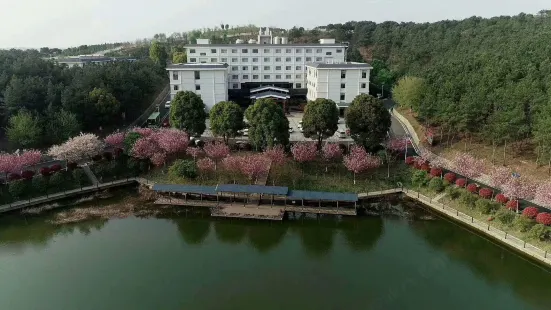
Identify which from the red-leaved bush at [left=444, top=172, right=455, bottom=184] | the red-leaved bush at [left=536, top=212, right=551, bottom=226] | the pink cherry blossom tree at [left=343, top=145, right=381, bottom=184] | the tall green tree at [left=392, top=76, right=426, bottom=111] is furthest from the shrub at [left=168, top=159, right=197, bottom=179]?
the tall green tree at [left=392, top=76, right=426, bottom=111]

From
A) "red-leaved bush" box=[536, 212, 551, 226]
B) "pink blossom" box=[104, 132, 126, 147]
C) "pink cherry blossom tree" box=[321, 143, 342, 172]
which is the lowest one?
"red-leaved bush" box=[536, 212, 551, 226]

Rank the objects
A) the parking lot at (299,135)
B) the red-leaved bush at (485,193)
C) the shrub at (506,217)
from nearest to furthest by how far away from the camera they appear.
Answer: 1. the shrub at (506,217)
2. the red-leaved bush at (485,193)
3. the parking lot at (299,135)

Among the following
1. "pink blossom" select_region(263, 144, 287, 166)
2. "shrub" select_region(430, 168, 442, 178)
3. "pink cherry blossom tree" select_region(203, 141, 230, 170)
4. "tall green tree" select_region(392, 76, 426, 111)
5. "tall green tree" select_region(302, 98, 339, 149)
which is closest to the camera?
"shrub" select_region(430, 168, 442, 178)

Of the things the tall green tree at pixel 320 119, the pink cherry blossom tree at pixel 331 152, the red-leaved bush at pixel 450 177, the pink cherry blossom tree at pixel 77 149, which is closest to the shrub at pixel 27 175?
the pink cherry blossom tree at pixel 77 149

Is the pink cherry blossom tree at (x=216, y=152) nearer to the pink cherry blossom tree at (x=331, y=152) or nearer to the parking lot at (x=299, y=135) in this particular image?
the parking lot at (x=299, y=135)

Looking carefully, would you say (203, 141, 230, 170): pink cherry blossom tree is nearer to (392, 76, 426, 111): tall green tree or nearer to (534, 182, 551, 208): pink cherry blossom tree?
(392, 76, 426, 111): tall green tree

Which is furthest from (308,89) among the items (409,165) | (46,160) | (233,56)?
(46,160)
